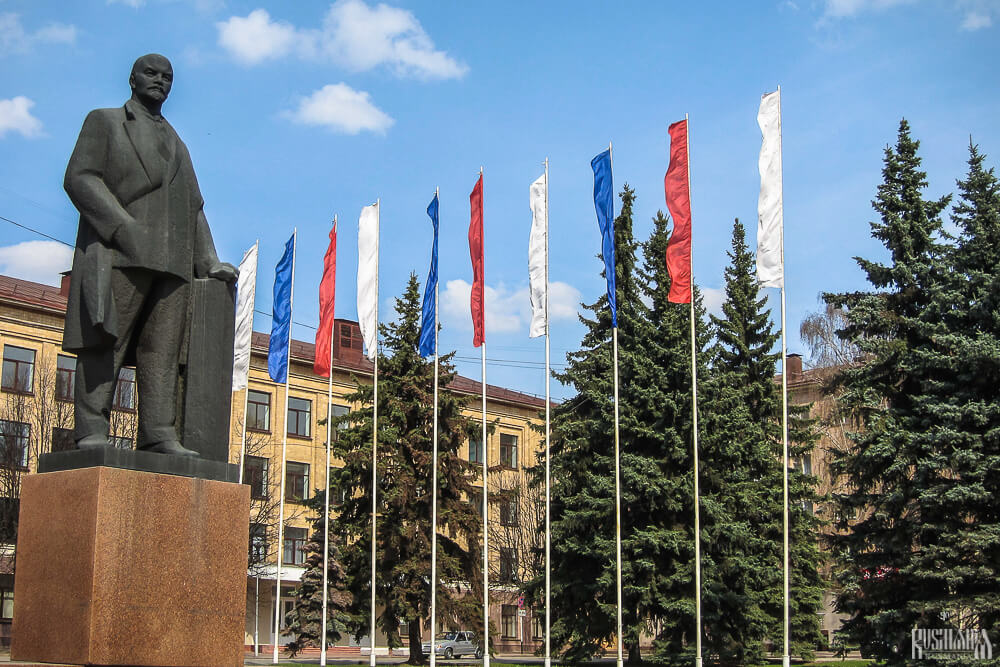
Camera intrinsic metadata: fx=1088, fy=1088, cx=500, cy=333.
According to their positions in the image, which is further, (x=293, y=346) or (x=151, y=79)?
(x=293, y=346)

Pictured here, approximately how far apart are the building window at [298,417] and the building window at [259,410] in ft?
4.38

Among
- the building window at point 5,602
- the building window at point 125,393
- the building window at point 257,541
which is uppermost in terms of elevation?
the building window at point 125,393

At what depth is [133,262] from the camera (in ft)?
25.6

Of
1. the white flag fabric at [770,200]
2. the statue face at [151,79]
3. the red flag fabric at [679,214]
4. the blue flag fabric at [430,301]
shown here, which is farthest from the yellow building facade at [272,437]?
the statue face at [151,79]

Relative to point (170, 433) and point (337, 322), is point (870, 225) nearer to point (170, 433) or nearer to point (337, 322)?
point (170, 433)

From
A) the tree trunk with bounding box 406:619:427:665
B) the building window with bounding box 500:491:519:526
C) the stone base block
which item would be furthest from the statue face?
the tree trunk with bounding box 406:619:427:665

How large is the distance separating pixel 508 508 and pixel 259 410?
39.4 feet

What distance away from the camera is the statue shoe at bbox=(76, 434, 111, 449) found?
7.40 metres

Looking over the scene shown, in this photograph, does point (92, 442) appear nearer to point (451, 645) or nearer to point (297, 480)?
point (451, 645)

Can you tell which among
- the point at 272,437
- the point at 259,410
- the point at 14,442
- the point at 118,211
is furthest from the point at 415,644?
the point at 118,211

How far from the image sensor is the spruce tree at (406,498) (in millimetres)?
30891

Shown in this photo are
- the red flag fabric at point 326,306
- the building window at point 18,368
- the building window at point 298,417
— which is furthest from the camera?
the building window at point 298,417

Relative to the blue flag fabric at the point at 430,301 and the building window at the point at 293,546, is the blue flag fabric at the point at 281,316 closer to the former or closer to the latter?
the blue flag fabric at the point at 430,301

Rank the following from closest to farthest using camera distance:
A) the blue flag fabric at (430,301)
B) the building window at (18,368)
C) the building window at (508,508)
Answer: the blue flag fabric at (430,301), the building window at (508,508), the building window at (18,368)
